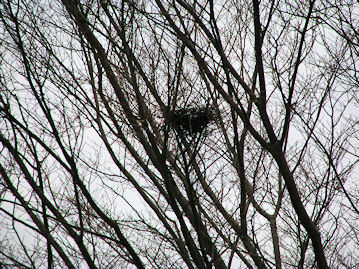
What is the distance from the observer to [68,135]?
10.2ft

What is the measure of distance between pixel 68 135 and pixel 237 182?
206cm

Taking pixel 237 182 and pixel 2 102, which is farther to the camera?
pixel 237 182

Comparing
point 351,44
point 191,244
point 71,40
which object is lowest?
point 191,244

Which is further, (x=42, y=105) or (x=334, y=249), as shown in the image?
(x=334, y=249)

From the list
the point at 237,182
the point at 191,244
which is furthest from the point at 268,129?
the point at 237,182

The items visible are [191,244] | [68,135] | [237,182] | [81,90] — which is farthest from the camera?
[237,182]

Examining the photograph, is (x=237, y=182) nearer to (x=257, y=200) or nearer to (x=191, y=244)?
(x=257, y=200)

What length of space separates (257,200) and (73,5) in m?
3.39

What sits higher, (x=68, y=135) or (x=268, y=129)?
(x=68, y=135)

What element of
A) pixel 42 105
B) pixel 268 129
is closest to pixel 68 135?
pixel 42 105

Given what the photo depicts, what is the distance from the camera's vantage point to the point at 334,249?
450cm

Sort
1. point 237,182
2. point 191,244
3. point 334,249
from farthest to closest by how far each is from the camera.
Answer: point 334,249
point 237,182
point 191,244

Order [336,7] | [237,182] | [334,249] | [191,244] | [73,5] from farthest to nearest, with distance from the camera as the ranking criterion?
[334,249]
[237,182]
[336,7]
[73,5]
[191,244]

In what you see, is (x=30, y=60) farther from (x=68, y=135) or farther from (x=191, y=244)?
(x=191, y=244)
